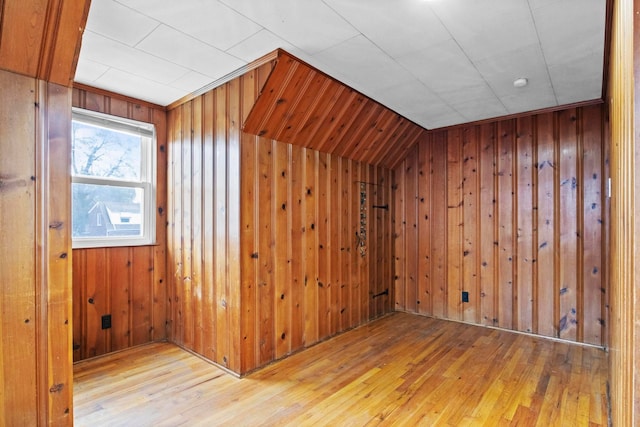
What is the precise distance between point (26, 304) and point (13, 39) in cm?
113

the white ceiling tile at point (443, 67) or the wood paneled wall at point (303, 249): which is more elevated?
the white ceiling tile at point (443, 67)

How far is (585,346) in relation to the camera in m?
3.29

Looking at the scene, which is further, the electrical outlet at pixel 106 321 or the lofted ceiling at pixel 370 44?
the electrical outlet at pixel 106 321

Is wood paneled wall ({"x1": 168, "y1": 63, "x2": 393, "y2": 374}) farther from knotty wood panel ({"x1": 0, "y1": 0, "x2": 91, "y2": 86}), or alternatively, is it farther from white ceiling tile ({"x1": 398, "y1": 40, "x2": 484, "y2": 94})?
knotty wood panel ({"x1": 0, "y1": 0, "x2": 91, "y2": 86})

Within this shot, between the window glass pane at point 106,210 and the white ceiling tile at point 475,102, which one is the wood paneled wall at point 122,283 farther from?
the white ceiling tile at point 475,102

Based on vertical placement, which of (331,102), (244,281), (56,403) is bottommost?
(56,403)

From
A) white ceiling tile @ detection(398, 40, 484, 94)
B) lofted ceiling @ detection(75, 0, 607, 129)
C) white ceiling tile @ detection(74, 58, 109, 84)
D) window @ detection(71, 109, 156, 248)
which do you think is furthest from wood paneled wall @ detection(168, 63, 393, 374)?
white ceiling tile @ detection(398, 40, 484, 94)

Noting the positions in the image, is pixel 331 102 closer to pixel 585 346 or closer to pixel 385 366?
pixel 385 366

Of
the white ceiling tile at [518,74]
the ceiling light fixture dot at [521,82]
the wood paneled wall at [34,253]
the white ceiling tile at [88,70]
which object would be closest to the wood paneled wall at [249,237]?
the white ceiling tile at [88,70]

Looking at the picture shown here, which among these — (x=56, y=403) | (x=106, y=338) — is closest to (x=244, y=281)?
(x=56, y=403)

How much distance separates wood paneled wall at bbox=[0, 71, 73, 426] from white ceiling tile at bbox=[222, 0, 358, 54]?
1090 mm

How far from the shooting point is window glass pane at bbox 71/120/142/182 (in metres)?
2.95

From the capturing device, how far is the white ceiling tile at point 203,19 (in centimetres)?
184

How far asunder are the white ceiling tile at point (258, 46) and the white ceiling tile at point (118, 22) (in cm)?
54
